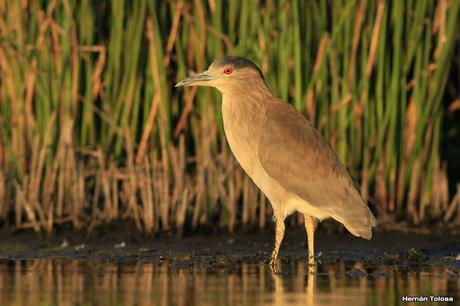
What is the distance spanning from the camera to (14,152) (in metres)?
9.83

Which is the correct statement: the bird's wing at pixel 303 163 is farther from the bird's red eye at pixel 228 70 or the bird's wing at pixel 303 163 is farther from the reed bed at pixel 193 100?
the reed bed at pixel 193 100

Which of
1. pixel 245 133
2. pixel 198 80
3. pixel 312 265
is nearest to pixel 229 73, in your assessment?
pixel 198 80

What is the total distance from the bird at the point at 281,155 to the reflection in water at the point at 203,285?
437 mm

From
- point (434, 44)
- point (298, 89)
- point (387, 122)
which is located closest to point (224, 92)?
point (298, 89)

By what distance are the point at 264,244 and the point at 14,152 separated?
2.14 meters

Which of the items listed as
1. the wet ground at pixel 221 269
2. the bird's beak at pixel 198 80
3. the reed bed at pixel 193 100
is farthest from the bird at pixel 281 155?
the reed bed at pixel 193 100

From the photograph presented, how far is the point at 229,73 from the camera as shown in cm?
882

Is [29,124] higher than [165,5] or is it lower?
lower

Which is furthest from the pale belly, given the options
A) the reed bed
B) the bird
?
the reed bed

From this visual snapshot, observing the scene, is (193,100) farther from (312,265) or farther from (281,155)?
(312,265)

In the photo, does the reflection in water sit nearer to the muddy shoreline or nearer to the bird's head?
the muddy shoreline

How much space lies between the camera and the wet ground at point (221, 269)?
665cm

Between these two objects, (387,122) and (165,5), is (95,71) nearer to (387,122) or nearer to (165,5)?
(165,5)

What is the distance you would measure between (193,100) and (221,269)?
243 cm
